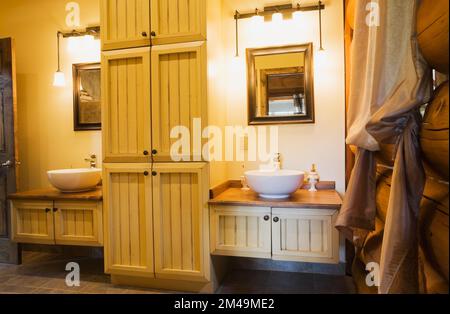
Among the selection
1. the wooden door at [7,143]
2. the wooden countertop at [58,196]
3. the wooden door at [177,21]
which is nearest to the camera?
the wooden door at [177,21]

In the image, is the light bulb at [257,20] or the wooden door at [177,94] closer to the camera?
the wooden door at [177,94]

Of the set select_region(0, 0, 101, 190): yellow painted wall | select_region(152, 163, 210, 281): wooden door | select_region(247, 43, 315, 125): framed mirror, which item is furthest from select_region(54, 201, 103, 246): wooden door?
select_region(247, 43, 315, 125): framed mirror

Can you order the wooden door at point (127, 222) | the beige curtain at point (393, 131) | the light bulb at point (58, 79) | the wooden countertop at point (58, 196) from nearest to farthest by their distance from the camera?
1. the beige curtain at point (393, 131)
2. the wooden door at point (127, 222)
3. the wooden countertop at point (58, 196)
4. the light bulb at point (58, 79)

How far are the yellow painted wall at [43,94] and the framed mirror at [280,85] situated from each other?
1462 mm


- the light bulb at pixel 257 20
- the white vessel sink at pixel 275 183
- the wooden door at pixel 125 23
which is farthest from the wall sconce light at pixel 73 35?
the white vessel sink at pixel 275 183

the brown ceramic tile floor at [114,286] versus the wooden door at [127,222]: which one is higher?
the wooden door at [127,222]

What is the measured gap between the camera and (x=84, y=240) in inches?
81.1

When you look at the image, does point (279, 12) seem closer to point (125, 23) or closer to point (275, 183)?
point (125, 23)

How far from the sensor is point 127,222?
1960 mm

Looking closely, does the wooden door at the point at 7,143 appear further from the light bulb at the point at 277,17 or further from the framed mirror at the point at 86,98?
the light bulb at the point at 277,17

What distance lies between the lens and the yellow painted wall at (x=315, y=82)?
2.11 meters

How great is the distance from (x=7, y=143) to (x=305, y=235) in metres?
2.53

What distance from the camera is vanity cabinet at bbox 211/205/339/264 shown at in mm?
1693

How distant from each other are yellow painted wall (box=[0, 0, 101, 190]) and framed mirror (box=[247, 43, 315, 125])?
1462 millimetres
